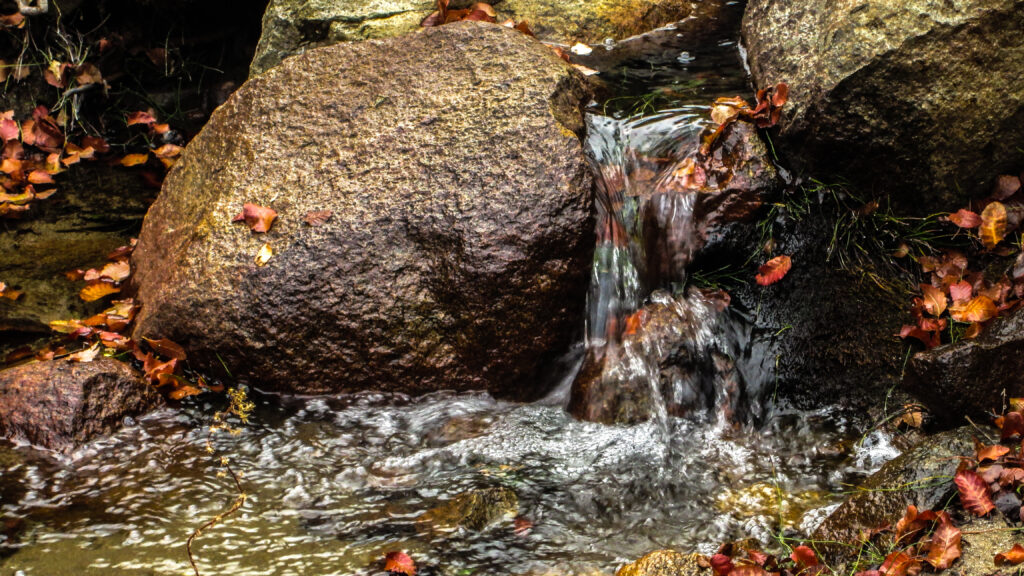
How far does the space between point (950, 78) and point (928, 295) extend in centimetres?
95

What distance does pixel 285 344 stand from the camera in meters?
3.78

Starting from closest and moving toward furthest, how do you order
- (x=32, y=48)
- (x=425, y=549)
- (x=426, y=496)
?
(x=425, y=549), (x=426, y=496), (x=32, y=48)

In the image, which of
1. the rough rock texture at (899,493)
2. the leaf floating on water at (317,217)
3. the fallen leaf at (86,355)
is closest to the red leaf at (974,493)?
the rough rock texture at (899,493)

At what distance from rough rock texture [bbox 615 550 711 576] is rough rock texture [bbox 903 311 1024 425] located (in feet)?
4.08

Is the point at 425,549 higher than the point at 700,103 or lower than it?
lower

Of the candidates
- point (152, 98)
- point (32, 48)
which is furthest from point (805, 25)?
point (32, 48)

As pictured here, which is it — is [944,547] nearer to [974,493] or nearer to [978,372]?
[974,493]

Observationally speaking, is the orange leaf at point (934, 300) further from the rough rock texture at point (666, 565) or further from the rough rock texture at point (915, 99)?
the rough rock texture at point (666, 565)

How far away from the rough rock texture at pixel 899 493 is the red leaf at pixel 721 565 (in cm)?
38

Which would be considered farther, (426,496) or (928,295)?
(928,295)

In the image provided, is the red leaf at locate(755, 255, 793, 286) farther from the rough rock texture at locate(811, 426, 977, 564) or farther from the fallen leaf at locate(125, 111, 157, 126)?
the fallen leaf at locate(125, 111, 157, 126)

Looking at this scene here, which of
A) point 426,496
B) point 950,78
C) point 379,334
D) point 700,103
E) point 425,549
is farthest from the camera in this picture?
point 700,103

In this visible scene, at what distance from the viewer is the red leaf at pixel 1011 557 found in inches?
93.6

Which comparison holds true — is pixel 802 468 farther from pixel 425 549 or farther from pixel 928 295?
pixel 425 549
